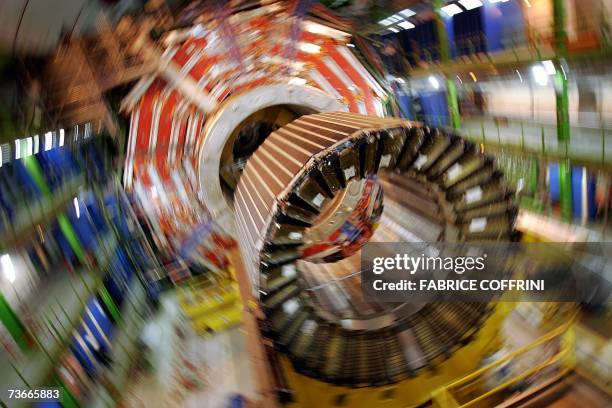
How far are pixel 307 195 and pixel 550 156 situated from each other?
1.78m

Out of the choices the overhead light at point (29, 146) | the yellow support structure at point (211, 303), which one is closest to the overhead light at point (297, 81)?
the yellow support structure at point (211, 303)

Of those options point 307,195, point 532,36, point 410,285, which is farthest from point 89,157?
point 532,36

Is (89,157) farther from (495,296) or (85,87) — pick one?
(495,296)

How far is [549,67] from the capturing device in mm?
2395

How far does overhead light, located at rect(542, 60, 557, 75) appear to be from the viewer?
2.37m

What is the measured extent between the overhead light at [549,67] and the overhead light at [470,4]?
62 centimetres

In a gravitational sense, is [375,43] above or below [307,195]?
above

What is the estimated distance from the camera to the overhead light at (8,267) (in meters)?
1.52

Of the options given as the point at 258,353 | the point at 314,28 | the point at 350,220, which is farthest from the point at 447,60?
the point at 258,353

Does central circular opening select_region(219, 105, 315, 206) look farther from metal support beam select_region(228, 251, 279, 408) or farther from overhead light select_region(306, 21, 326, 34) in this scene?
metal support beam select_region(228, 251, 279, 408)

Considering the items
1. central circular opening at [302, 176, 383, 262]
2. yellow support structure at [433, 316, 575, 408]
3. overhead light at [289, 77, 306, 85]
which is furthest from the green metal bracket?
overhead light at [289, 77, 306, 85]

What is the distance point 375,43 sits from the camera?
132 inches

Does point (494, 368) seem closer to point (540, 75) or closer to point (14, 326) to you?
point (540, 75)

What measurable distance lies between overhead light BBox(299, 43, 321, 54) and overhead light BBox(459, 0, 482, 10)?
1.08 meters
